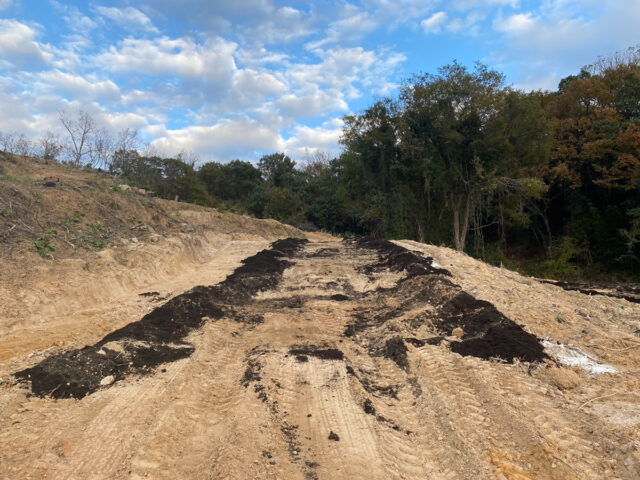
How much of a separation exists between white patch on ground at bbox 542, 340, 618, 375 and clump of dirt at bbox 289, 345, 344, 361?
261cm

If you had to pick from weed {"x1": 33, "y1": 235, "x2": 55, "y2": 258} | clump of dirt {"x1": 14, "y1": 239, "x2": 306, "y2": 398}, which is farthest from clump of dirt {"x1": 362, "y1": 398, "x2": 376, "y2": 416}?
weed {"x1": 33, "y1": 235, "x2": 55, "y2": 258}

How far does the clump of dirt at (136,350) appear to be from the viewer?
12.7ft

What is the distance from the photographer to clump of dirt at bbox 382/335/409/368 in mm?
4955

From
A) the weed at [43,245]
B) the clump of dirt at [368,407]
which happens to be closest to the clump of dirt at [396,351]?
the clump of dirt at [368,407]

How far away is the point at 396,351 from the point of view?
Result: 17.2 feet

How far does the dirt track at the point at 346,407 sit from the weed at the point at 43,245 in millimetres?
3330

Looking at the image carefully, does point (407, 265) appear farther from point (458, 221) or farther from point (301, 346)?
point (458, 221)

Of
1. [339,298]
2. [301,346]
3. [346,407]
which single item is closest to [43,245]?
[301,346]

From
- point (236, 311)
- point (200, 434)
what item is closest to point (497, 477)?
point (200, 434)

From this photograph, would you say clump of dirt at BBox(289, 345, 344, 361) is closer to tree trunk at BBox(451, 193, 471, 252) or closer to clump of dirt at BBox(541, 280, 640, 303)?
clump of dirt at BBox(541, 280, 640, 303)

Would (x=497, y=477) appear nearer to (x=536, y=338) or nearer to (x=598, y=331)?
(x=536, y=338)

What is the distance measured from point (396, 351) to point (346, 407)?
1.62m

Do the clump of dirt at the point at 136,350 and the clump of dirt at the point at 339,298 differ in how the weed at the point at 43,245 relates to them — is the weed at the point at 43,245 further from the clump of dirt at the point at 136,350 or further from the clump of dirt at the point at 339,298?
the clump of dirt at the point at 339,298

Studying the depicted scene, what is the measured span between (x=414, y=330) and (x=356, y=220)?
27.8 m
